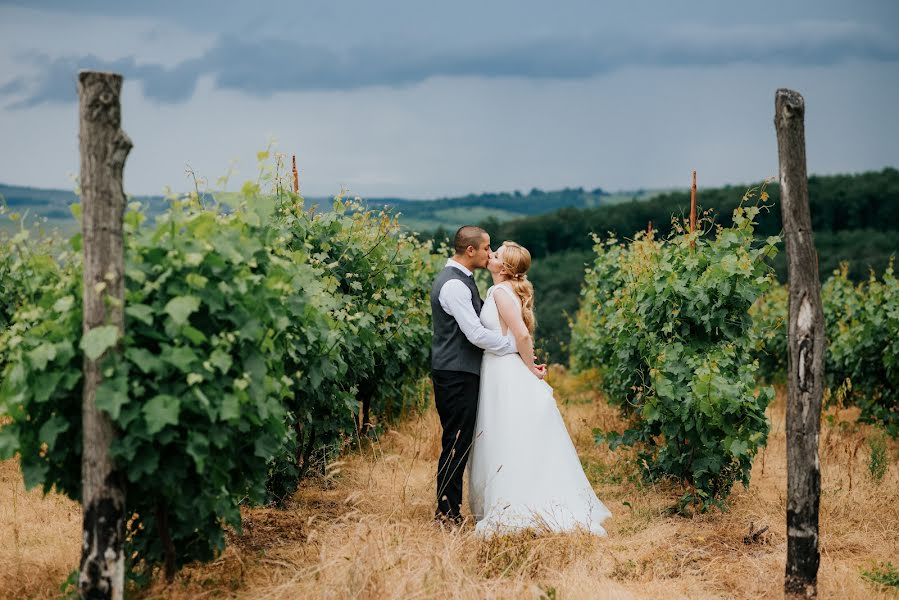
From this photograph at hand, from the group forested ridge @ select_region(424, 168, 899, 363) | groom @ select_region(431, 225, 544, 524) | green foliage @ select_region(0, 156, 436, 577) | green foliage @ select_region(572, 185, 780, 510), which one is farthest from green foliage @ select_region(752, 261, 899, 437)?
forested ridge @ select_region(424, 168, 899, 363)

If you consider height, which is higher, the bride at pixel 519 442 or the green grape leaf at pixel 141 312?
the green grape leaf at pixel 141 312

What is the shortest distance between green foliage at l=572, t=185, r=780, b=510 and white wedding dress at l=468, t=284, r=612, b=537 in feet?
3.32

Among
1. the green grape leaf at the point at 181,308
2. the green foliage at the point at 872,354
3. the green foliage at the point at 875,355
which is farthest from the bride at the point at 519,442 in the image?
the green foliage at the point at 875,355

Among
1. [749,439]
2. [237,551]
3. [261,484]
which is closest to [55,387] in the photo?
[261,484]

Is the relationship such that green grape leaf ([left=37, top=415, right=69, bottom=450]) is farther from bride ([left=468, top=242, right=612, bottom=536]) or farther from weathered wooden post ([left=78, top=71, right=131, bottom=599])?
bride ([left=468, top=242, right=612, bottom=536])

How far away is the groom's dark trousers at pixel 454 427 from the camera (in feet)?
20.3

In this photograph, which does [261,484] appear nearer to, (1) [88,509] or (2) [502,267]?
(1) [88,509]

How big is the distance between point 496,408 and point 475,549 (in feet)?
3.72

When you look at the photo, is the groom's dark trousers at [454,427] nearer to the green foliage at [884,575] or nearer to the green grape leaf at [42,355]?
the green foliage at [884,575]

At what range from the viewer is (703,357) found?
273 inches

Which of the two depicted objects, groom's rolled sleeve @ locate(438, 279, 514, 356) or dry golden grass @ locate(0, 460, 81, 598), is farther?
groom's rolled sleeve @ locate(438, 279, 514, 356)

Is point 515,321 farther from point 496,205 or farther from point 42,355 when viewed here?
point 496,205

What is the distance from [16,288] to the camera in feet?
33.3

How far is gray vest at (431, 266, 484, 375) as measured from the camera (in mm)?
6137
